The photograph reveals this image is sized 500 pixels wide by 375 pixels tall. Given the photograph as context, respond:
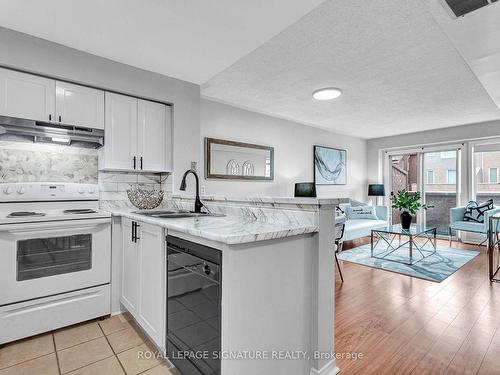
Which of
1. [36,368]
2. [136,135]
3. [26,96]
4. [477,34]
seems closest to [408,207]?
[477,34]

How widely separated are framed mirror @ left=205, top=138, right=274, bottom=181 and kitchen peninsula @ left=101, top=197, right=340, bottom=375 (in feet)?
7.19

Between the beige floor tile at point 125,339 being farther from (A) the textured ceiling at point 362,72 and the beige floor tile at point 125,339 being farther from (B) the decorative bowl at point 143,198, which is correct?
(A) the textured ceiling at point 362,72

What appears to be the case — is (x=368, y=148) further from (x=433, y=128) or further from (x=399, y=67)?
(x=399, y=67)

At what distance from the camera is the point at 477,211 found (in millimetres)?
4832

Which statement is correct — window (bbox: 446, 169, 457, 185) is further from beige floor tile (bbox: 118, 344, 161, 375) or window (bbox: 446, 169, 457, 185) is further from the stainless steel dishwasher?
beige floor tile (bbox: 118, 344, 161, 375)

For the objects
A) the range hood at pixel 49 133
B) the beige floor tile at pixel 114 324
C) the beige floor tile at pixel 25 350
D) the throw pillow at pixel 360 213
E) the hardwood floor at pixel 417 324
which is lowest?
the beige floor tile at pixel 25 350

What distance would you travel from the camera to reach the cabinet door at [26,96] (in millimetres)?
2150

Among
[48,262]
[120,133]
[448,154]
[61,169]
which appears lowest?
[48,262]

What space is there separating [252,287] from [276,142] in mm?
4009

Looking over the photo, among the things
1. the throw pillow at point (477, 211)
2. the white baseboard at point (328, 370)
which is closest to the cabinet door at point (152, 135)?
the white baseboard at point (328, 370)

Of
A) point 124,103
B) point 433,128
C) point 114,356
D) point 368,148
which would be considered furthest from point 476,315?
point 368,148

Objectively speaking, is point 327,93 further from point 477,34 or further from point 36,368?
point 36,368

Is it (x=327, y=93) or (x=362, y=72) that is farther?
(x=327, y=93)

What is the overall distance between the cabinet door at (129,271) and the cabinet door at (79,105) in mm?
1014
